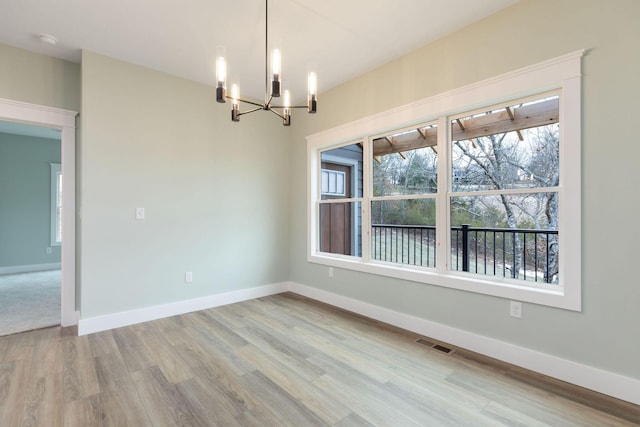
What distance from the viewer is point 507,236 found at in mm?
2625

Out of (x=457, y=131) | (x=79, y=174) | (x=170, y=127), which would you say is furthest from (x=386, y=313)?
(x=79, y=174)

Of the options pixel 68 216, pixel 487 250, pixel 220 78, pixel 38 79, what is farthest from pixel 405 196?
pixel 38 79

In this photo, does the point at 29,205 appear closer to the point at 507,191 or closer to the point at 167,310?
the point at 167,310

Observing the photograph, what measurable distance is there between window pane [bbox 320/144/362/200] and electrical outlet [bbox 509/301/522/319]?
2009 mm

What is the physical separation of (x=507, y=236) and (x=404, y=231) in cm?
100

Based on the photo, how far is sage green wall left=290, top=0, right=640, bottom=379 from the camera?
1906 millimetres

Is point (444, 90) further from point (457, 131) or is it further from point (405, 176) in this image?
point (405, 176)

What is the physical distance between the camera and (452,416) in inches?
69.8

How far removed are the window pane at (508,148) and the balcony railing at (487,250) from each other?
0.42 meters

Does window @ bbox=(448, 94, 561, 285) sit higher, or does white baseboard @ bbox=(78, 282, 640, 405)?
window @ bbox=(448, 94, 561, 285)

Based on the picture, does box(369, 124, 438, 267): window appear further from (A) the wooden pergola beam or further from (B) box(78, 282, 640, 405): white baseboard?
(B) box(78, 282, 640, 405): white baseboard

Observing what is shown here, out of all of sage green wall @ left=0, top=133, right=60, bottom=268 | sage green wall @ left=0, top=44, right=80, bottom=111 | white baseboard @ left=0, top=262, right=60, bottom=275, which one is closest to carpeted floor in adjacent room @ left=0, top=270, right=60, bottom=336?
white baseboard @ left=0, top=262, right=60, bottom=275

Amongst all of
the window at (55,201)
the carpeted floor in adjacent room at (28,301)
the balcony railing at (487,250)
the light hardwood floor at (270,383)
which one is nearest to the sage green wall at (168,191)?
the light hardwood floor at (270,383)

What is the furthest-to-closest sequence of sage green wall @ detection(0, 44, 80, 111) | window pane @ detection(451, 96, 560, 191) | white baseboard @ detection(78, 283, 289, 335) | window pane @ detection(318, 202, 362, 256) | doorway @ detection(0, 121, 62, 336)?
doorway @ detection(0, 121, 62, 336)
window pane @ detection(318, 202, 362, 256)
white baseboard @ detection(78, 283, 289, 335)
sage green wall @ detection(0, 44, 80, 111)
window pane @ detection(451, 96, 560, 191)
